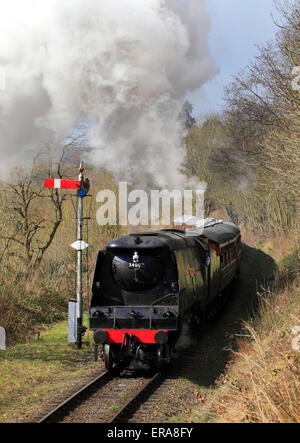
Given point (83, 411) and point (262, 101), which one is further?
point (262, 101)

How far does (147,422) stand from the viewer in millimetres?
6992

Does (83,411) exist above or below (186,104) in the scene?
below

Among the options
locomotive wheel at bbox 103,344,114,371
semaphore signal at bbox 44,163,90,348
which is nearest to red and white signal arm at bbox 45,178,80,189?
semaphore signal at bbox 44,163,90,348

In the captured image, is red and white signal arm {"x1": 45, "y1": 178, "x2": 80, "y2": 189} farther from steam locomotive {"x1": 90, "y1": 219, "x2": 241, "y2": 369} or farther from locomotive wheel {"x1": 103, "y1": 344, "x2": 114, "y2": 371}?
locomotive wheel {"x1": 103, "y1": 344, "x2": 114, "y2": 371}

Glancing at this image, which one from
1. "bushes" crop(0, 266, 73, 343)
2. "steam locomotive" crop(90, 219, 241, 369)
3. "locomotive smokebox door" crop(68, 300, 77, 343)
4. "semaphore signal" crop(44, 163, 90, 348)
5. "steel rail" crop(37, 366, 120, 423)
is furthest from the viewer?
"bushes" crop(0, 266, 73, 343)

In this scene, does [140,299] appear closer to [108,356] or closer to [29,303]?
[108,356]

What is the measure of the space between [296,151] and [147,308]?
6.25 meters

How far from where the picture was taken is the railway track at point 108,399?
7.10 meters


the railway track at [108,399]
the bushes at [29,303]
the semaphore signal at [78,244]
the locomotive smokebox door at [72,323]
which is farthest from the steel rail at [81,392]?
the bushes at [29,303]

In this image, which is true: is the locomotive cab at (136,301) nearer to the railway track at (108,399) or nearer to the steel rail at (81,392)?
the steel rail at (81,392)

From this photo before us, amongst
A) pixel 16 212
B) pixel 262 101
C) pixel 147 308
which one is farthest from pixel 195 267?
pixel 262 101

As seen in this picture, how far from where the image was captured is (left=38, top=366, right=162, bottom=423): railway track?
23.3ft

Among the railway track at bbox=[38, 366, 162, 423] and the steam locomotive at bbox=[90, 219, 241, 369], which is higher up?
the steam locomotive at bbox=[90, 219, 241, 369]
